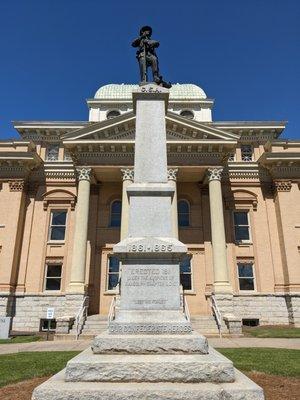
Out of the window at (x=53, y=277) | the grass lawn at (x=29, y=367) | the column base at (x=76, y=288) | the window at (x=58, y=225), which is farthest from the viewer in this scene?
the window at (x=58, y=225)

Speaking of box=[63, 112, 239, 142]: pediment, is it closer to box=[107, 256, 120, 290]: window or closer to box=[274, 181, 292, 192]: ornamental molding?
box=[274, 181, 292, 192]: ornamental molding

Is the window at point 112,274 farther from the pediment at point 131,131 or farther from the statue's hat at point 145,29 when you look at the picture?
the statue's hat at point 145,29

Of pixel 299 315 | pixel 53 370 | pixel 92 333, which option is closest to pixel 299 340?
pixel 299 315

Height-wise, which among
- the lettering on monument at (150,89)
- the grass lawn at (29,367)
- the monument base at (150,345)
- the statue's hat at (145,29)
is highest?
the statue's hat at (145,29)

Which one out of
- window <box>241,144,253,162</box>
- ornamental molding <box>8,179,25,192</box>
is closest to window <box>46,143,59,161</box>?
ornamental molding <box>8,179,25,192</box>

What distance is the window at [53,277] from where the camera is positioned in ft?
79.7

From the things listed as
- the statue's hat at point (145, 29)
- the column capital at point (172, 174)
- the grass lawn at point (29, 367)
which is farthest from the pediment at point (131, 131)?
the grass lawn at point (29, 367)

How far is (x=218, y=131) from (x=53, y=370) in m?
19.2

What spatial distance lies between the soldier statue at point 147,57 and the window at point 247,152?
2096 centimetres

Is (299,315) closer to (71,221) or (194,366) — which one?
(71,221)

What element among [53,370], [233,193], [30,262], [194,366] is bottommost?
[53,370]

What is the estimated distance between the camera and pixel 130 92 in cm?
3531

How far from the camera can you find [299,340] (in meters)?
15.2

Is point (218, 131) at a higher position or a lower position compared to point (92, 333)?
higher
